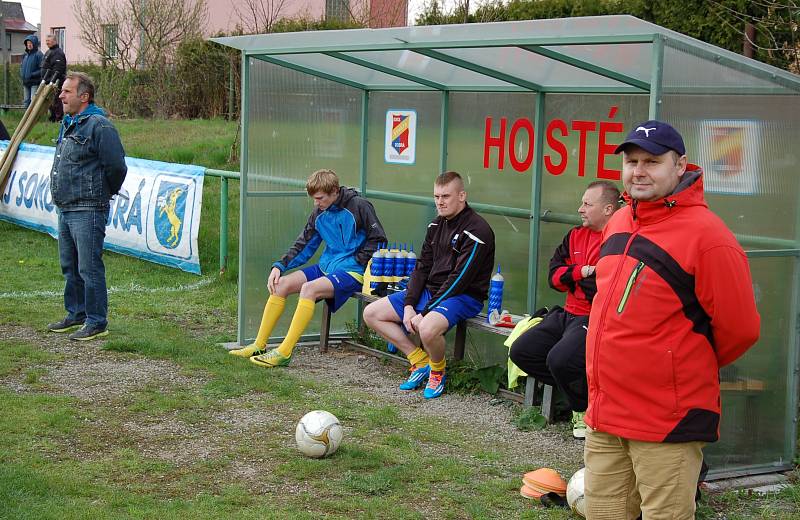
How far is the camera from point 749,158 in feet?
18.5

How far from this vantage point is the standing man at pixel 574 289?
6277 mm

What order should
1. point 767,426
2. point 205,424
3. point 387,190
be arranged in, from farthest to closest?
1. point 387,190
2. point 205,424
3. point 767,426

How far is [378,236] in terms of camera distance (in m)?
8.35

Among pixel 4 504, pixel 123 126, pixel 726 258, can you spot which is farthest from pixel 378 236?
pixel 123 126

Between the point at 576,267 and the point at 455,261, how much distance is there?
114 cm

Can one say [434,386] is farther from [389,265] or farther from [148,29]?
[148,29]

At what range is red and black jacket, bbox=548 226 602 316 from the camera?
637cm

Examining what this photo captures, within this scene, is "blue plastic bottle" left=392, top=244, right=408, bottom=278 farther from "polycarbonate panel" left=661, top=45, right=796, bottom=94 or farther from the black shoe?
"polycarbonate panel" left=661, top=45, right=796, bottom=94

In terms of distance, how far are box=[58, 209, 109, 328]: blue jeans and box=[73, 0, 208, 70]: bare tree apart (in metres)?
16.4

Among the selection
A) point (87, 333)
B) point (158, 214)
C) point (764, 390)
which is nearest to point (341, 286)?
point (87, 333)

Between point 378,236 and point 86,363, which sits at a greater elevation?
point 378,236

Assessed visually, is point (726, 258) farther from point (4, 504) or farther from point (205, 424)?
point (205, 424)

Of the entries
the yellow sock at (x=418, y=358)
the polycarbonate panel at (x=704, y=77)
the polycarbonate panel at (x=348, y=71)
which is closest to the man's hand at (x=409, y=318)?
the yellow sock at (x=418, y=358)

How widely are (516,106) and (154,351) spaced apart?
3398mm
